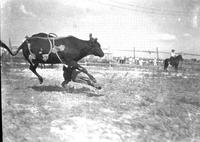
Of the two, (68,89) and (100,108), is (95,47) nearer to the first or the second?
(68,89)

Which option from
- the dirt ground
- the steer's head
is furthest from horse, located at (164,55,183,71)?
the steer's head

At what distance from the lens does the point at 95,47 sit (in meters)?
3.39

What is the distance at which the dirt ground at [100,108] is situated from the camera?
315 centimetres

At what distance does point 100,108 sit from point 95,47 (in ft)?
2.49

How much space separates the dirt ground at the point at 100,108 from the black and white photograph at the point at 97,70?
0.5 inches

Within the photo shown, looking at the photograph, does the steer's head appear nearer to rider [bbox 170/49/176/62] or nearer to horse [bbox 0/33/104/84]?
horse [bbox 0/33/104/84]

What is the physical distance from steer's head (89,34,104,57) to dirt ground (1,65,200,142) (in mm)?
200

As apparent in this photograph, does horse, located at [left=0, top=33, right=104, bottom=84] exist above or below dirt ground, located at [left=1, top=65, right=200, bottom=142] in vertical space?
above

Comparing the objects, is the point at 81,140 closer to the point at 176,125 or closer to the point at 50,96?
the point at 50,96

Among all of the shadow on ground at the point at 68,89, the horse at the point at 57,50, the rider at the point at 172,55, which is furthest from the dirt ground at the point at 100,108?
the rider at the point at 172,55

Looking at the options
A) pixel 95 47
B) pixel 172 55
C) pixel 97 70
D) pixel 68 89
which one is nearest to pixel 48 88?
pixel 68 89

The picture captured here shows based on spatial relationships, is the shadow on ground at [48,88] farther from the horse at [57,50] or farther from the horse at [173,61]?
the horse at [173,61]

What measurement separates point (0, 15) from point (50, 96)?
3.67 feet

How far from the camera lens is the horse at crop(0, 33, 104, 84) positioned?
3322 mm
